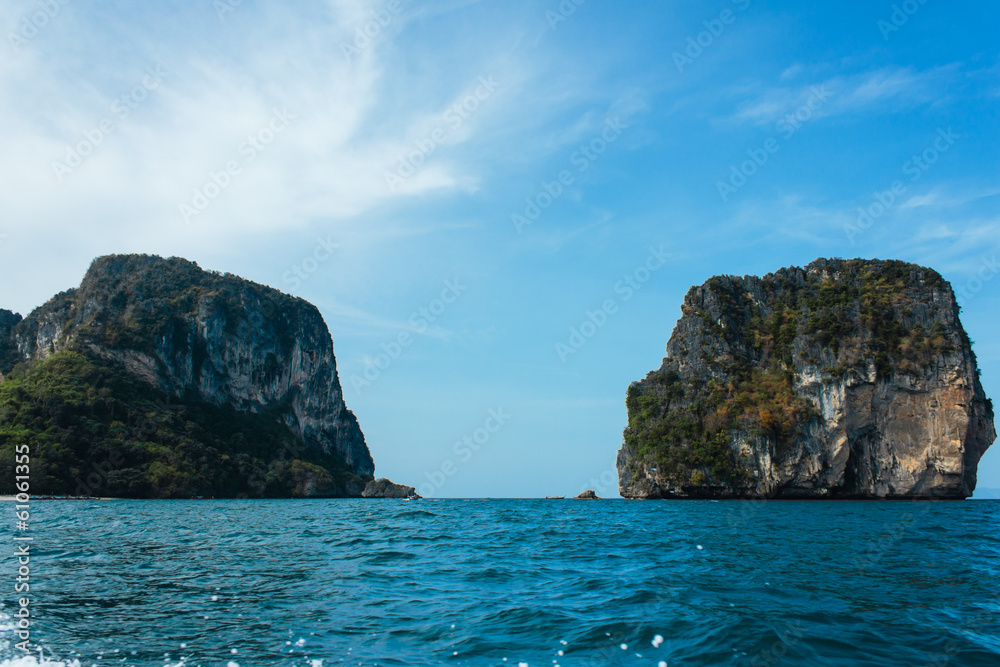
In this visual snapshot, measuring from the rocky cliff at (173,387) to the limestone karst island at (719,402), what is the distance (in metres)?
0.55

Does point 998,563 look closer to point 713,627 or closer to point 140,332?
point 713,627

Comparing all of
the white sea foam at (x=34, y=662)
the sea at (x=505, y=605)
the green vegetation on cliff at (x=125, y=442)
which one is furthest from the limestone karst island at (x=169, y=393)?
the white sea foam at (x=34, y=662)

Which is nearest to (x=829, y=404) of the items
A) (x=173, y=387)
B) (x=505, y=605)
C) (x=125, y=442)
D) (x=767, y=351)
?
(x=767, y=351)

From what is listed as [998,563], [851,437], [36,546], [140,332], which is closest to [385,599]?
[36,546]

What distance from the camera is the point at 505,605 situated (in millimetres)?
13328

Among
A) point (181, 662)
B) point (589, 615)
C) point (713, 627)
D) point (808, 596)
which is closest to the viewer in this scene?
point (181, 662)

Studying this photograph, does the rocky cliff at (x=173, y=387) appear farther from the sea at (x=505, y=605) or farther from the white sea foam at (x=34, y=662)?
the white sea foam at (x=34, y=662)

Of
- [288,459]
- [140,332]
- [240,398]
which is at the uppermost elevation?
[140,332]

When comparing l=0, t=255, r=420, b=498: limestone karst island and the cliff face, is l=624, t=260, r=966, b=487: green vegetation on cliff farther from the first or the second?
l=0, t=255, r=420, b=498: limestone karst island

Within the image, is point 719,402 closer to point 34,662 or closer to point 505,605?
point 505,605

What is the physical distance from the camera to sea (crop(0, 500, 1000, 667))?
9703 millimetres

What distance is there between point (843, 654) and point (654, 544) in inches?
632

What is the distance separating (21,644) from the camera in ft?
32.1

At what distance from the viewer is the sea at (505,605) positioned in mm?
9703
